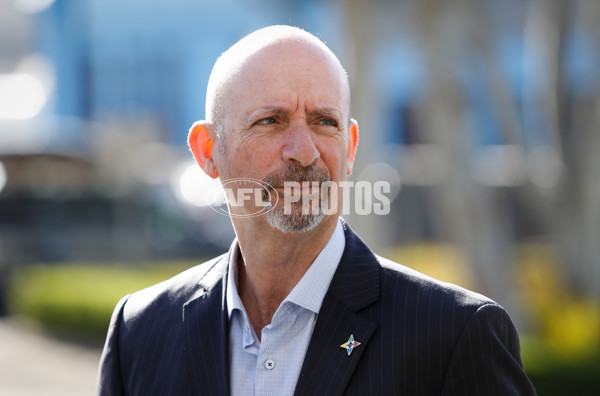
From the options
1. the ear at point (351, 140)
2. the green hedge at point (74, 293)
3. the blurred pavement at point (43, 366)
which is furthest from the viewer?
the green hedge at point (74, 293)

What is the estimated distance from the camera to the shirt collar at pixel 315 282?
79.9 inches

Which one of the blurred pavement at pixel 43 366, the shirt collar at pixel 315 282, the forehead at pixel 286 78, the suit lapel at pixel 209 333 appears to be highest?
the forehead at pixel 286 78

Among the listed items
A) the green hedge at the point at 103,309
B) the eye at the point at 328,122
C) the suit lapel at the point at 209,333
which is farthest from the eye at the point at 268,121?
the green hedge at the point at 103,309

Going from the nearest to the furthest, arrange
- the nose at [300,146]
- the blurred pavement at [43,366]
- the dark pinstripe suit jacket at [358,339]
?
1. the dark pinstripe suit jacket at [358,339]
2. the nose at [300,146]
3. the blurred pavement at [43,366]

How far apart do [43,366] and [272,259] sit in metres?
7.95

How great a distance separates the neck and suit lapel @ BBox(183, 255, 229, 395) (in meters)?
0.09

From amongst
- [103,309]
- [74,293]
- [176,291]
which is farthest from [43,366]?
[176,291]

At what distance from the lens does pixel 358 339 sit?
1931 mm

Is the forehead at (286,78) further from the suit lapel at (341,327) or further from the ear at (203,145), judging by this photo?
the suit lapel at (341,327)

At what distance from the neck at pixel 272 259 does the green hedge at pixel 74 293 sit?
341 inches

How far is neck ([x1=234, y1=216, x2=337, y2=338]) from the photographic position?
2.07m

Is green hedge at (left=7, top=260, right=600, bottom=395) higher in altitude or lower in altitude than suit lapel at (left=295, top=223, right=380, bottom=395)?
lower

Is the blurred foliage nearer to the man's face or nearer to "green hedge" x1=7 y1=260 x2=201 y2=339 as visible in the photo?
"green hedge" x1=7 y1=260 x2=201 y2=339

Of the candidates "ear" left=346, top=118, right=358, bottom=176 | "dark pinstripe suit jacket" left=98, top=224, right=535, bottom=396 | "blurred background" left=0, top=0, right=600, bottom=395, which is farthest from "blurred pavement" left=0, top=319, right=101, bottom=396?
"ear" left=346, top=118, right=358, bottom=176
